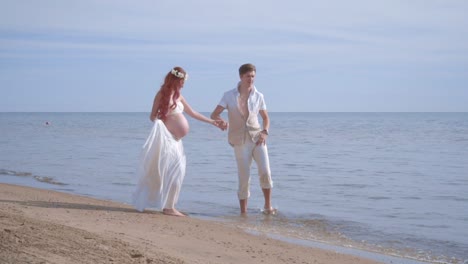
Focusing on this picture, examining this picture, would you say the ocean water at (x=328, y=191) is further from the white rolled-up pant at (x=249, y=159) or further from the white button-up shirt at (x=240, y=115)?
the white button-up shirt at (x=240, y=115)

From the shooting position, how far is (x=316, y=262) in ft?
18.8

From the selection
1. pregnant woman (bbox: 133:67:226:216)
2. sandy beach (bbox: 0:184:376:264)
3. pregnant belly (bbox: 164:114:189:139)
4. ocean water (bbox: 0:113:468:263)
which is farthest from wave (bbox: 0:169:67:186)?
pregnant belly (bbox: 164:114:189:139)

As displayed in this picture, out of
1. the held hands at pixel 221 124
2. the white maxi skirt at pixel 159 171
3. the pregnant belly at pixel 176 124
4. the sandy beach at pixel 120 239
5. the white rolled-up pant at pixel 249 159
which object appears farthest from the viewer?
the white rolled-up pant at pixel 249 159

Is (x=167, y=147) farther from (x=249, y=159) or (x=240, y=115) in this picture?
(x=249, y=159)

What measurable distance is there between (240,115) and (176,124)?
0.95m

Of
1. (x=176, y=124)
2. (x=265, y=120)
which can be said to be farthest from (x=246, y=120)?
(x=176, y=124)

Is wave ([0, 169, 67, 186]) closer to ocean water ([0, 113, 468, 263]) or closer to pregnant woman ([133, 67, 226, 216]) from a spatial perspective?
ocean water ([0, 113, 468, 263])

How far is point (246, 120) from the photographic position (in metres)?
8.11

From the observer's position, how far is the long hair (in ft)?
24.3

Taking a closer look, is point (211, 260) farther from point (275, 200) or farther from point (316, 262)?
point (275, 200)

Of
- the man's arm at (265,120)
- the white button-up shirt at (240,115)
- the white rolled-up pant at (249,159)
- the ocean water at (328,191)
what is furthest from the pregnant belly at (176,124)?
the ocean water at (328,191)

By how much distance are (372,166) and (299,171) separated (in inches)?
87.4

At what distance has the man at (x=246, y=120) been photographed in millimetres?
8102

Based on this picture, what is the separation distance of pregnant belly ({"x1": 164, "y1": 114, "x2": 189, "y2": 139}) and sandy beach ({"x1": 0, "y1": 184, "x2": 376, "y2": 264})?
0.97 m
